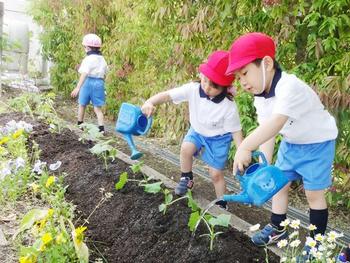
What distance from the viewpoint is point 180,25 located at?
3.99 meters

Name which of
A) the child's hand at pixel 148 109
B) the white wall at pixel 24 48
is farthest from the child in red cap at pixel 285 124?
the white wall at pixel 24 48

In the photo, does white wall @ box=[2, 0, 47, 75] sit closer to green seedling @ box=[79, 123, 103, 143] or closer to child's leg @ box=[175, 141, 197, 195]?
green seedling @ box=[79, 123, 103, 143]

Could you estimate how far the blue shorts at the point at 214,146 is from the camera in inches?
109

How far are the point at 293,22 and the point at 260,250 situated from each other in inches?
68.2

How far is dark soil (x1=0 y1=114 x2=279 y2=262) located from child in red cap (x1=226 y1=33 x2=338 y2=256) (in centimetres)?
24

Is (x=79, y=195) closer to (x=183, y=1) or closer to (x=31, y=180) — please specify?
(x=31, y=180)

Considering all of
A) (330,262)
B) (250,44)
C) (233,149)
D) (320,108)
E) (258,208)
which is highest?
(250,44)

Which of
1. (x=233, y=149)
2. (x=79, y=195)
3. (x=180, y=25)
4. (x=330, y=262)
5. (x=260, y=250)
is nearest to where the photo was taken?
(x=330, y=262)

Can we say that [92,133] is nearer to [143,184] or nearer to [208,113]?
[143,184]

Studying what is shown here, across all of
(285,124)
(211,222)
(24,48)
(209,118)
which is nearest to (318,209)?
(285,124)

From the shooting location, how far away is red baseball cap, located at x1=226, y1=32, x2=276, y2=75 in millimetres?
1915

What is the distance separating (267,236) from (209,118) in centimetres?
84

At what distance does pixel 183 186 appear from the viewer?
2791 millimetres

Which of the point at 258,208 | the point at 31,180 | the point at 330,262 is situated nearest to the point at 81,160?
the point at 31,180
